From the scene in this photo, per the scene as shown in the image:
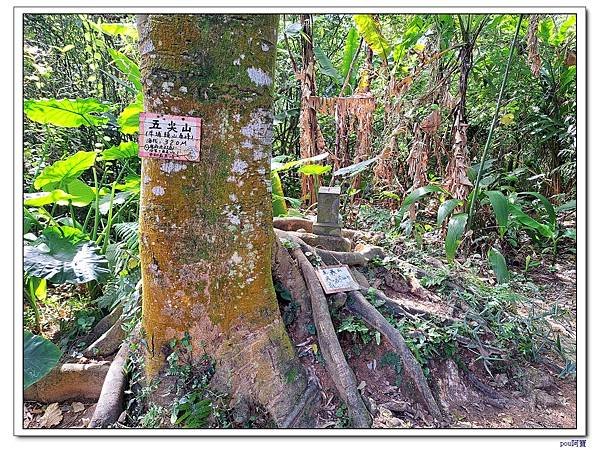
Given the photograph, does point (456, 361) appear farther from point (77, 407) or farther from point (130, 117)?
point (130, 117)

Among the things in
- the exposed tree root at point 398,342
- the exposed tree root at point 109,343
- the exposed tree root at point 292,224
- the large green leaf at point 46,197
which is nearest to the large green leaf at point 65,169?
the large green leaf at point 46,197

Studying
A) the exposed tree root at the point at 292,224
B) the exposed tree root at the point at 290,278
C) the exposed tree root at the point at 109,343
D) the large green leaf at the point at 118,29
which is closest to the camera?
the exposed tree root at the point at 290,278

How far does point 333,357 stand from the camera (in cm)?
190

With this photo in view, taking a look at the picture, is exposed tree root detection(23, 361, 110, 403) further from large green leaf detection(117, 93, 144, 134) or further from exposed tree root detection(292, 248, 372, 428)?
large green leaf detection(117, 93, 144, 134)

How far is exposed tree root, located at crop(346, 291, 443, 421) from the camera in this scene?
189cm

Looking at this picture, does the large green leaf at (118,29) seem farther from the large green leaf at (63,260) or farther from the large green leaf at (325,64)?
the large green leaf at (325,64)

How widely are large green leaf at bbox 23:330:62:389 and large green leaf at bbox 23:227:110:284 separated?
267 mm

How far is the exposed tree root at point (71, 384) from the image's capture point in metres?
2.12

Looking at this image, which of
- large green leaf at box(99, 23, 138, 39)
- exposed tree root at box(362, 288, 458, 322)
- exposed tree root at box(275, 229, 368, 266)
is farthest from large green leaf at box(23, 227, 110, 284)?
large green leaf at box(99, 23, 138, 39)

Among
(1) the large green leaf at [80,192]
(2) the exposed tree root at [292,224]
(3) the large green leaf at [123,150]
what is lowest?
(2) the exposed tree root at [292,224]

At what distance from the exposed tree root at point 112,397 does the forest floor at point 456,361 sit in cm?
24
